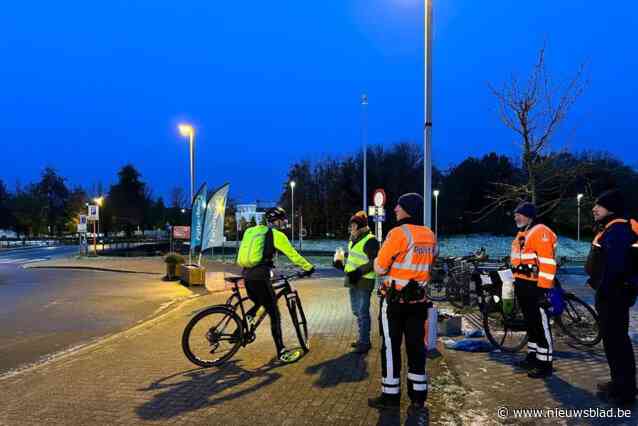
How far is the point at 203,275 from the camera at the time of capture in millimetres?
14703

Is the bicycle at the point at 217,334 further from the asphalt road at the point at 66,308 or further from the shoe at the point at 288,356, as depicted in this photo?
the asphalt road at the point at 66,308

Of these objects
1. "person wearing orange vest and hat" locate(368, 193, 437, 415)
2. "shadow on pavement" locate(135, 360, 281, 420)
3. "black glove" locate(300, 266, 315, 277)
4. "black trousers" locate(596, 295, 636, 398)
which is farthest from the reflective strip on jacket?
"black trousers" locate(596, 295, 636, 398)

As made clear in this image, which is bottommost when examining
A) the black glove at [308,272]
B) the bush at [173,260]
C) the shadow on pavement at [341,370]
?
the shadow on pavement at [341,370]

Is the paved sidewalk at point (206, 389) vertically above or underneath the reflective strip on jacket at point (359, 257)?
underneath

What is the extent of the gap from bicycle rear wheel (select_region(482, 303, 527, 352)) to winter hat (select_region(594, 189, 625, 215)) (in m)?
2.34

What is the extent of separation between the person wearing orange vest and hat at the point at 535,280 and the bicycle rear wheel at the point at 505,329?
33.2 inches

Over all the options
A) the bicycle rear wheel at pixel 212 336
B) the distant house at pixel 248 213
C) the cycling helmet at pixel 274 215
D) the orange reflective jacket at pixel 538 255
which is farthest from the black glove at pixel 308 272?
the distant house at pixel 248 213

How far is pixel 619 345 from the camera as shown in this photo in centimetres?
434

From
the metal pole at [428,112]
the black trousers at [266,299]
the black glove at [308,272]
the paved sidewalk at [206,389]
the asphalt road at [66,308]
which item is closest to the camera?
the paved sidewalk at [206,389]

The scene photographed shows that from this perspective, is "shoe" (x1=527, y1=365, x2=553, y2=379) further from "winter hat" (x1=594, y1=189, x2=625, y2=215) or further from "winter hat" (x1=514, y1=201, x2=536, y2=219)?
"winter hat" (x1=594, y1=189, x2=625, y2=215)

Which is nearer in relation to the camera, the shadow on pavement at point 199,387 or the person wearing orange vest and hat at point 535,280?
the shadow on pavement at point 199,387

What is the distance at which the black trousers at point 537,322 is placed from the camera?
5180 millimetres

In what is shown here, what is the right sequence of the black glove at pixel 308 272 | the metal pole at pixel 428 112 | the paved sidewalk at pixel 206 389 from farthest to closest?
1. the metal pole at pixel 428 112
2. the black glove at pixel 308 272
3. the paved sidewalk at pixel 206 389

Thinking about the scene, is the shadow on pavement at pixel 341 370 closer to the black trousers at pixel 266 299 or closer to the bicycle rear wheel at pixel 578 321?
the black trousers at pixel 266 299
